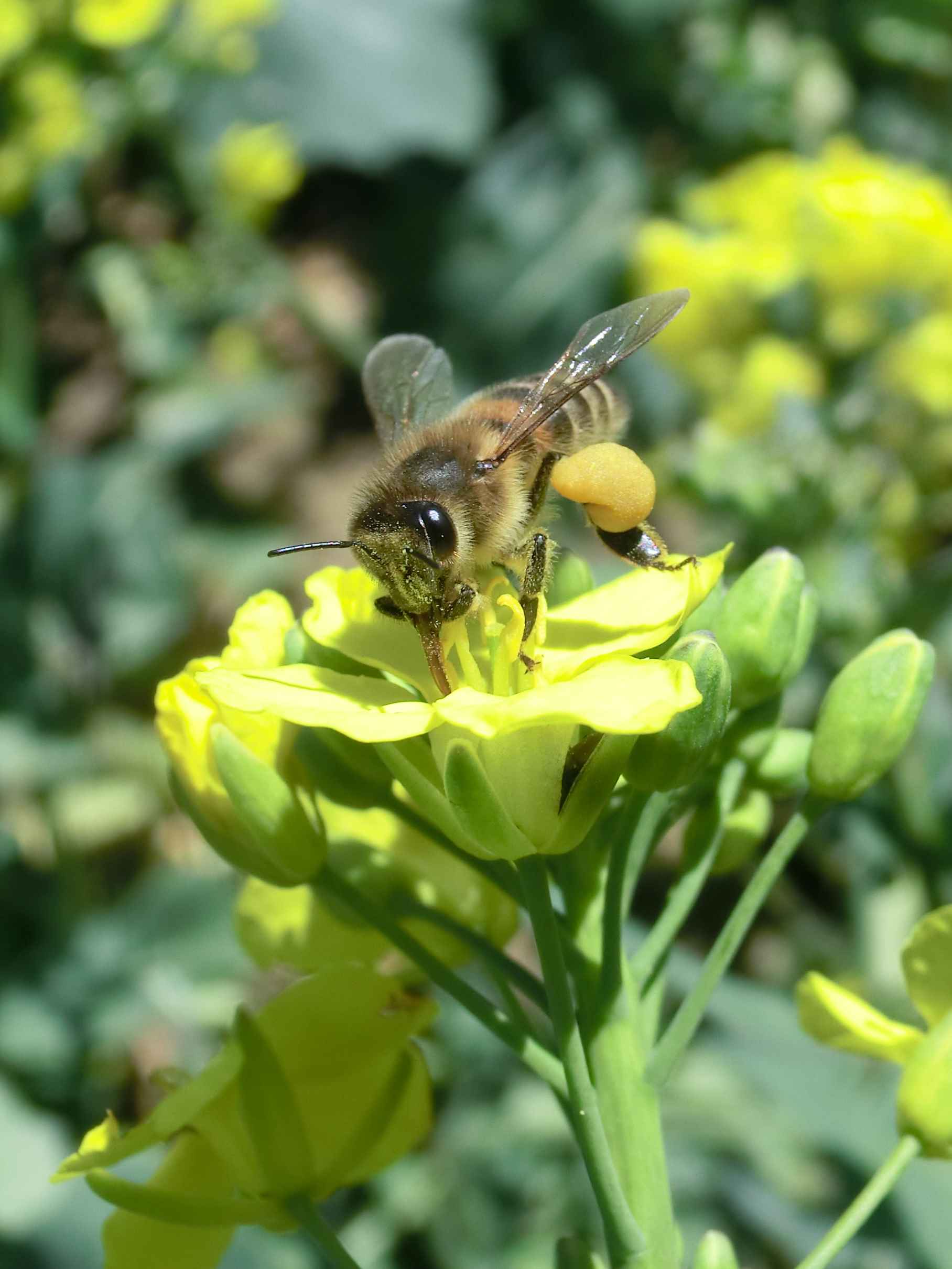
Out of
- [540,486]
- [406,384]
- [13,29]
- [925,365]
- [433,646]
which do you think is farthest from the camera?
[13,29]

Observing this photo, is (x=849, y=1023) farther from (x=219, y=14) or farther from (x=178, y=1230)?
(x=219, y=14)

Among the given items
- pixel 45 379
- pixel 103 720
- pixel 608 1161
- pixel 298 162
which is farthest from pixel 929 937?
pixel 45 379

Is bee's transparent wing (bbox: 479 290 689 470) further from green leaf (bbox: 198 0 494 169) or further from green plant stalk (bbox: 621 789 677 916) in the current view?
green leaf (bbox: 198 0 494 169)

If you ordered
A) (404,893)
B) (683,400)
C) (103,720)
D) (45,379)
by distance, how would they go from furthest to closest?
1. (45,379)
2. (683,400)
3. (103,720)
4. (404,893)

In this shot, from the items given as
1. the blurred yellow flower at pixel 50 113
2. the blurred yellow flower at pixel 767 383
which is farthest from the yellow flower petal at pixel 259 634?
the blurred yellow flower at pixel 50 113

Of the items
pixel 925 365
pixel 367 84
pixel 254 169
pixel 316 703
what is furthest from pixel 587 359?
pixel 367 84

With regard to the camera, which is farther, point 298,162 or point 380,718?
point 298,162

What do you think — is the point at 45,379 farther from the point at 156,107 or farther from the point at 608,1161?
the point at 608,1161

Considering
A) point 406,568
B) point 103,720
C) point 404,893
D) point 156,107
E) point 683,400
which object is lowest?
point 103,720
